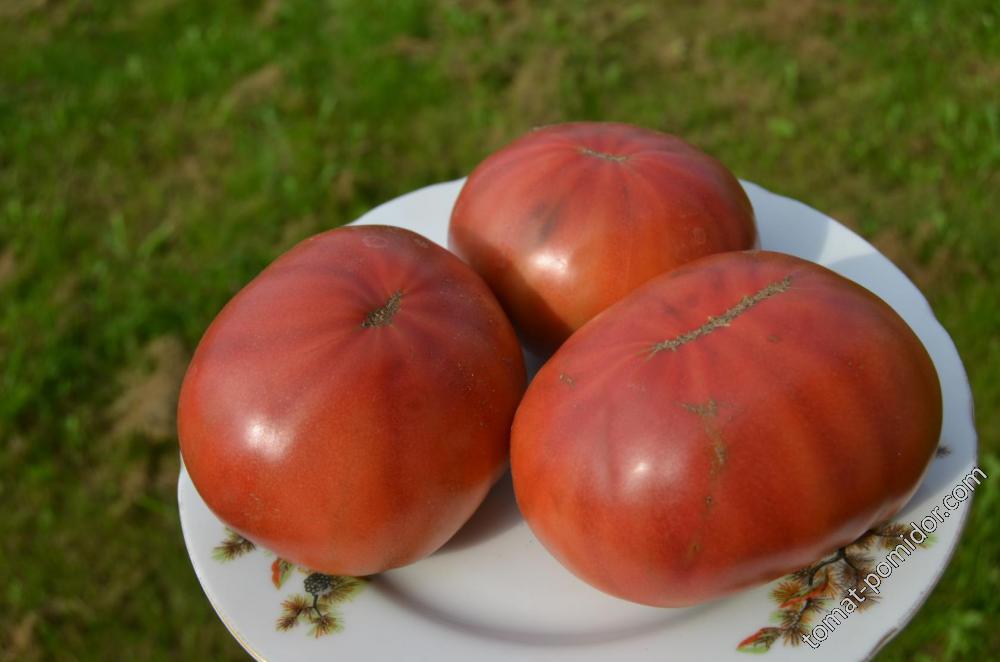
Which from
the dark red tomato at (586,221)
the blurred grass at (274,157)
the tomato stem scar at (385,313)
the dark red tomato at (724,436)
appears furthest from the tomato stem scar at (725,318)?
the blurred grass at (274,157)

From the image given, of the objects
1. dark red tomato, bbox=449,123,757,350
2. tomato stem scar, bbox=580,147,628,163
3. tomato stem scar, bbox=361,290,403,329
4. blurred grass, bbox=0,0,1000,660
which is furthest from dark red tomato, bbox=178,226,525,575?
blurred grass, bbox=0,0,1000,660

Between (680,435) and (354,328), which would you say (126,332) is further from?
(680,435)

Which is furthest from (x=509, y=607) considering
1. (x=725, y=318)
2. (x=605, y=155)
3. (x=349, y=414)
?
(x=605, y=155)

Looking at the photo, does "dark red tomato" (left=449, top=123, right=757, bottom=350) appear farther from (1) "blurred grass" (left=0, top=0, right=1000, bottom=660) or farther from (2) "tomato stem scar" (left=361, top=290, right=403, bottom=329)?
(1) "blurred grass" (left=0, top=0, right=1000, bottom=660)

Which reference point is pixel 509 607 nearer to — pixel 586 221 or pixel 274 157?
pixel 586 221

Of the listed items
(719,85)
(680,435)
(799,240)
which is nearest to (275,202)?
(719,85)

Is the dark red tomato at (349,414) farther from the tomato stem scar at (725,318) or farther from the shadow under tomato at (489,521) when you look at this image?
the tomato stem scar at (725,318)

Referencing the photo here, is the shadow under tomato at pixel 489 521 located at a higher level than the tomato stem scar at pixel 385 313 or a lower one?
lower
